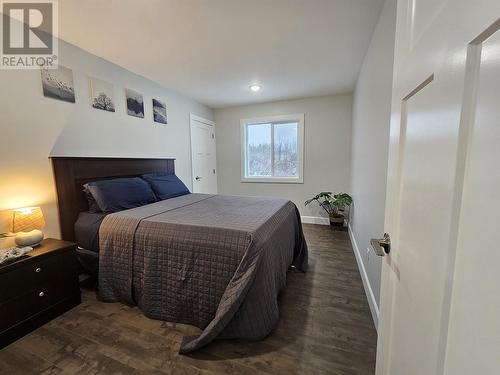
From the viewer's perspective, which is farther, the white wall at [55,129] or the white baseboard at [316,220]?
the white baseboard at [316,220]

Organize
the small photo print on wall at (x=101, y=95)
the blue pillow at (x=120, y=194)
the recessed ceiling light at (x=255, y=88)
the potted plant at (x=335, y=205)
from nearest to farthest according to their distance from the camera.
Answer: the blue pillow at (x=120, y=194) < the small photo print on wall at (x=101, y=95) < the recessed ceiling light at (x=255, y=88) < the potted plant at (x=335, y=205)

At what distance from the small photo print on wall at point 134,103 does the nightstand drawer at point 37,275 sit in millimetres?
1890

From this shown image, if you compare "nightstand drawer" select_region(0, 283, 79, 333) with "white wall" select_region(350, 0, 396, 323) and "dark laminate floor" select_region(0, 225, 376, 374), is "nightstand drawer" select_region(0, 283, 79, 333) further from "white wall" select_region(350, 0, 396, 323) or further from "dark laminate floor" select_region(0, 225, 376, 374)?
"white wall" select_region(350, 0, 396, 323)

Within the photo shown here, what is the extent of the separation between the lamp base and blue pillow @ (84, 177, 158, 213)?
1.61 feet

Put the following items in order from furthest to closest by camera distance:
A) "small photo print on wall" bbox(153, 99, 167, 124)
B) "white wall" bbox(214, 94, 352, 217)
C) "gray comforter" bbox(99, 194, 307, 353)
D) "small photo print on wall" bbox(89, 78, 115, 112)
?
"white wall" bbox(214, 94, 352, 217) → "small photo print on wall" bbox(153, 99, 167, 124) → "small photo print on wall" bbox(89, 78, 115, 112) → "gray comforter" bbox(99, 194, 307, 353)

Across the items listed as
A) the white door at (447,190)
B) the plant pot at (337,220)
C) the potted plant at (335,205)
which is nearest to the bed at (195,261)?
the white door at (447,190)

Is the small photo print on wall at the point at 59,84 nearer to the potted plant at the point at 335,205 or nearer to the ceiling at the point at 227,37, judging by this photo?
the ceiling at the point at 227,37

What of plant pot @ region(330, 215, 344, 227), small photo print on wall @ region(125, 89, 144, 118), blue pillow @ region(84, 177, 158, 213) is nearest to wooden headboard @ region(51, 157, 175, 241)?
blue pillow @ region(84, 177, 158, 213)

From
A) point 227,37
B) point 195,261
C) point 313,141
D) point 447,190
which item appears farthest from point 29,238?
point 313,141

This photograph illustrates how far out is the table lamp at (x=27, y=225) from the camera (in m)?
1.70

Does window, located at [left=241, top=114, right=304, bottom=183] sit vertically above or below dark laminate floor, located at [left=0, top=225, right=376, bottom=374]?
above

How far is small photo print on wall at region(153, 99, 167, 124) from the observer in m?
3.34

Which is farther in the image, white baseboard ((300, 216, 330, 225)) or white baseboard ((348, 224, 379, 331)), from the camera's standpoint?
white baseboard ((300, 216, 330, 225))

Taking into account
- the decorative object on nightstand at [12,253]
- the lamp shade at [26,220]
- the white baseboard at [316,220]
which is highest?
the lamp shade at [26,220]
